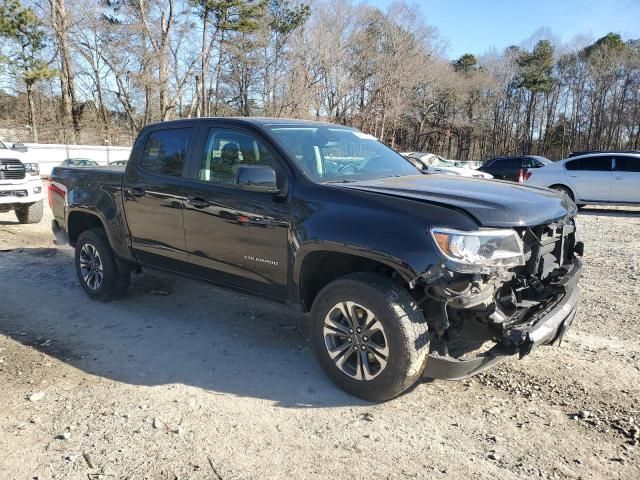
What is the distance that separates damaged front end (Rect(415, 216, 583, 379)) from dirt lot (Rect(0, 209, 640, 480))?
1.39 ft

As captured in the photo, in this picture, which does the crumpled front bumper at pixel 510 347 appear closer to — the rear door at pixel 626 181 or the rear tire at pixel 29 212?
the rear tire at pixel 29 212

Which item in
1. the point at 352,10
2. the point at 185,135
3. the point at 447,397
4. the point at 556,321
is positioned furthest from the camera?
the point at 352,10

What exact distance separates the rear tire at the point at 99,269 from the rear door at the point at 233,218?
4.35 ft

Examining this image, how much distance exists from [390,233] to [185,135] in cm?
239

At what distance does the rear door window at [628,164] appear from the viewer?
43.2 feet

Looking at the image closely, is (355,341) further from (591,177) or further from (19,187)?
(591,177)

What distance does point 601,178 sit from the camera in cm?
1341

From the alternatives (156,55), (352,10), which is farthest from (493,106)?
(156,55)

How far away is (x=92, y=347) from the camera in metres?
4.34

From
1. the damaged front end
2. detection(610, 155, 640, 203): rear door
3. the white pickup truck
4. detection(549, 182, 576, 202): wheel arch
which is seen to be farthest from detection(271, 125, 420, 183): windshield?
detection(610, 155, 640, 203): rear door

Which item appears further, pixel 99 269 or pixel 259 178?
pixel 99 269

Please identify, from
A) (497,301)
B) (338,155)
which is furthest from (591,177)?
(497,301)

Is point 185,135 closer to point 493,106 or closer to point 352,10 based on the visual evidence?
point 352,10

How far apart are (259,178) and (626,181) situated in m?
12.8
